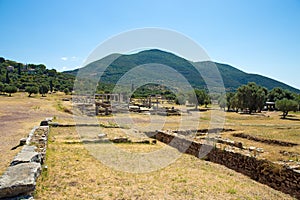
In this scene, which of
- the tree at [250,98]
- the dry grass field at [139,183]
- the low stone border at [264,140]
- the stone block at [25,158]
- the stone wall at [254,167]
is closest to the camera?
the dry grass field at [139,183]

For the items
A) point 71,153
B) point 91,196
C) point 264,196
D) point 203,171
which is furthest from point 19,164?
point 264,196

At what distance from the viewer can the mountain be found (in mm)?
24406

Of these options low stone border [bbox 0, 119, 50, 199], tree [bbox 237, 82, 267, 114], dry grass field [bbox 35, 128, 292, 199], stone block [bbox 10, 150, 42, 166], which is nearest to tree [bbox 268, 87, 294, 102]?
tree [bbox 237, 82, 267, 114]

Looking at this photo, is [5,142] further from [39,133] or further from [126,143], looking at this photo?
[126,143]

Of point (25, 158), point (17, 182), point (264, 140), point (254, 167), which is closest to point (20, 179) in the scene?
point (17, 182)

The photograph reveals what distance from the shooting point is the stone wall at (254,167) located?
702cm

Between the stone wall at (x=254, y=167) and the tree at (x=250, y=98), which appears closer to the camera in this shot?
the stone wall at (x=254, y=167)

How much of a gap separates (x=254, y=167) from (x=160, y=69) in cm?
1947

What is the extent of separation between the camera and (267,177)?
7.75m

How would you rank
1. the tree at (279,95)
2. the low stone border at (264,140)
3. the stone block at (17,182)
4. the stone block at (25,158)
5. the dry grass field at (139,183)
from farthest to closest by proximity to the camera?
the tree at (279,95), the low stone border at (264,140), the stone block at (25,158), the dry grass field at (139,183), the stone block at (17,182)

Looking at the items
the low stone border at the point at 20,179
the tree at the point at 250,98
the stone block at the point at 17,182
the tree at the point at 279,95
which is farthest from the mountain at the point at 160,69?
the tree at the point at 279,95

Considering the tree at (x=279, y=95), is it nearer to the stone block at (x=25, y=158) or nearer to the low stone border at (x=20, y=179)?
the stone block at (x=25, y=158)

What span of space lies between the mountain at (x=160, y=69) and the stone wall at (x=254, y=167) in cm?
829

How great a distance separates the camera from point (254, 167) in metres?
8.25
